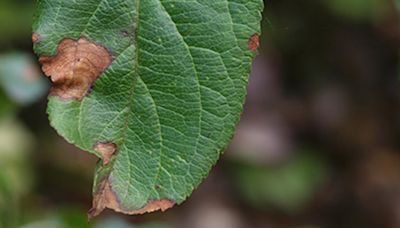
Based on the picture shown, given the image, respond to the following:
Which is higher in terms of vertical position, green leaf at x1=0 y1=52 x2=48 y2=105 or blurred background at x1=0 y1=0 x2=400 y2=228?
green leaf at x1=0 y1=52 x2=48 y2=105

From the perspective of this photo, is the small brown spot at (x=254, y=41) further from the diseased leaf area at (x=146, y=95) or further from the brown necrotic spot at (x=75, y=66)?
the brown necrotic spot at (x=75, y=66)

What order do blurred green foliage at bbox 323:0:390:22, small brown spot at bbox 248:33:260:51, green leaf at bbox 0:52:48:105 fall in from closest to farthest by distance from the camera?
small brown spot at bbox 248:33:260:51 < green leaf at bbox 0:52:48:105 < blurred green foliage at bbox 323:0:390:22

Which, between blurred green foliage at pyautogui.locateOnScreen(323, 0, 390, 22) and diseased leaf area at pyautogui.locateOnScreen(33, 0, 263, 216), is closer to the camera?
diseased leaf area at pyautogui.locateOnScreen(33, 0, 263, 216)

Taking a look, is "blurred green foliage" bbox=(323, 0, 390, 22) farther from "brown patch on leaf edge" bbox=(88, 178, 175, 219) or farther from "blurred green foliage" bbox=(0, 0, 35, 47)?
"brown patch on leaf edge" bbox=(88, 178, 175, 219)

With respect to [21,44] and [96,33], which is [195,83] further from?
[21,44]

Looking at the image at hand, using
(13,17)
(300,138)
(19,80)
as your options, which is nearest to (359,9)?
(300,138)

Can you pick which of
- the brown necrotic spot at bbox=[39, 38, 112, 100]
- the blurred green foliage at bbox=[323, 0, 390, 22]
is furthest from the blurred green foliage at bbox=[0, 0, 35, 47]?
the brown necrotic spot at bbox=[39, 38, 112, 100]

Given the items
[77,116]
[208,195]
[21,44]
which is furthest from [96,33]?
[208,195]

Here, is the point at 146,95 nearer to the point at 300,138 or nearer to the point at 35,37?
the point at 35,37
